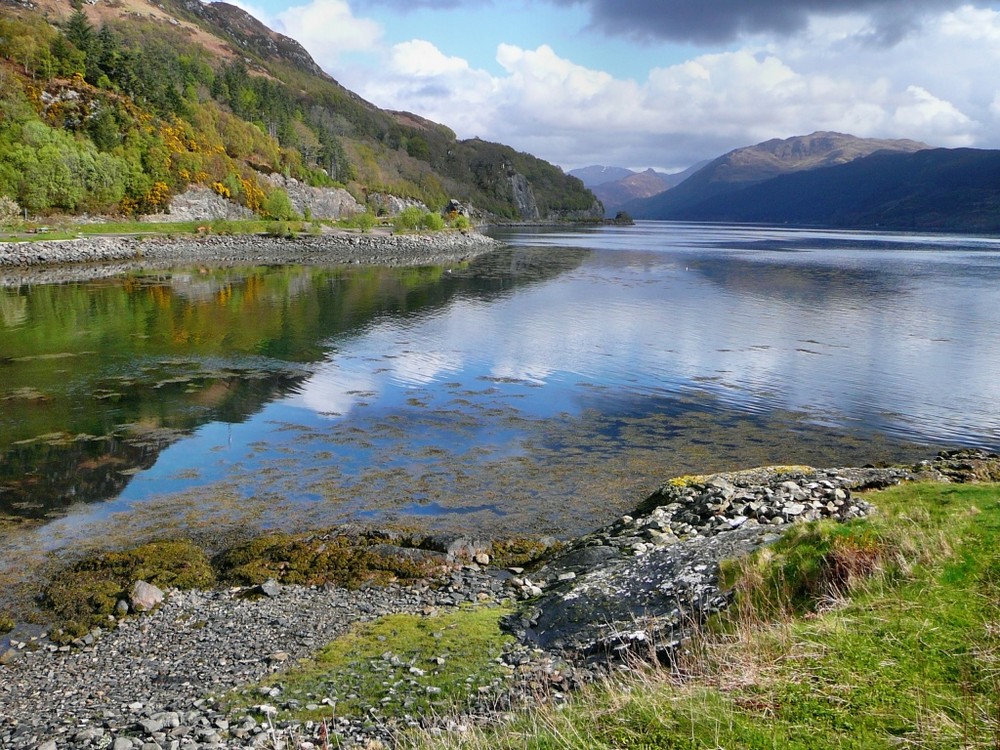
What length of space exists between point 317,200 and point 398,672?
159m

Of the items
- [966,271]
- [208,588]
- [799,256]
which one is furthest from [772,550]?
[799,256]

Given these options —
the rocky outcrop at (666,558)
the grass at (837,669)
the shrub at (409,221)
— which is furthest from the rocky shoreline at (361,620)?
the shrub at (409,221)

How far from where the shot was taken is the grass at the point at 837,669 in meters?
5.87

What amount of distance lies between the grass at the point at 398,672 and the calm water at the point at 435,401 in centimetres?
571

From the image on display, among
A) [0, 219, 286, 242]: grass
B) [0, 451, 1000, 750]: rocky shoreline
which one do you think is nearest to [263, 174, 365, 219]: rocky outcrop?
[0, 219, 286, 242]: grass

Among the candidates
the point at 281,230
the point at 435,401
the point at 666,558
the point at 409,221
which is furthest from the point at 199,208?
the point at 666,558

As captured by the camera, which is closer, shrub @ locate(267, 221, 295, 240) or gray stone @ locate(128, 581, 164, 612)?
gray stone @ locate(128, 581, 164, 612)

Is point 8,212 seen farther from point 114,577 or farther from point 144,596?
point 144,596

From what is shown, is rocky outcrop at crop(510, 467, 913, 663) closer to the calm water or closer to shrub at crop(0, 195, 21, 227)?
the calm water

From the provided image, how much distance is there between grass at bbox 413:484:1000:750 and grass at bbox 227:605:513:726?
1866 mm

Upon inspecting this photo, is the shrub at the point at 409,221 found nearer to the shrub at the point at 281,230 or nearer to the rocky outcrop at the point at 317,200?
the rocky outcrop at the point at 317,200

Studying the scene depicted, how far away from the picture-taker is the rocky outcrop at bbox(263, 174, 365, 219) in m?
148

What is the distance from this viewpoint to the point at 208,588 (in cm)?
1412

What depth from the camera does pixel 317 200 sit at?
158500 millimetres
